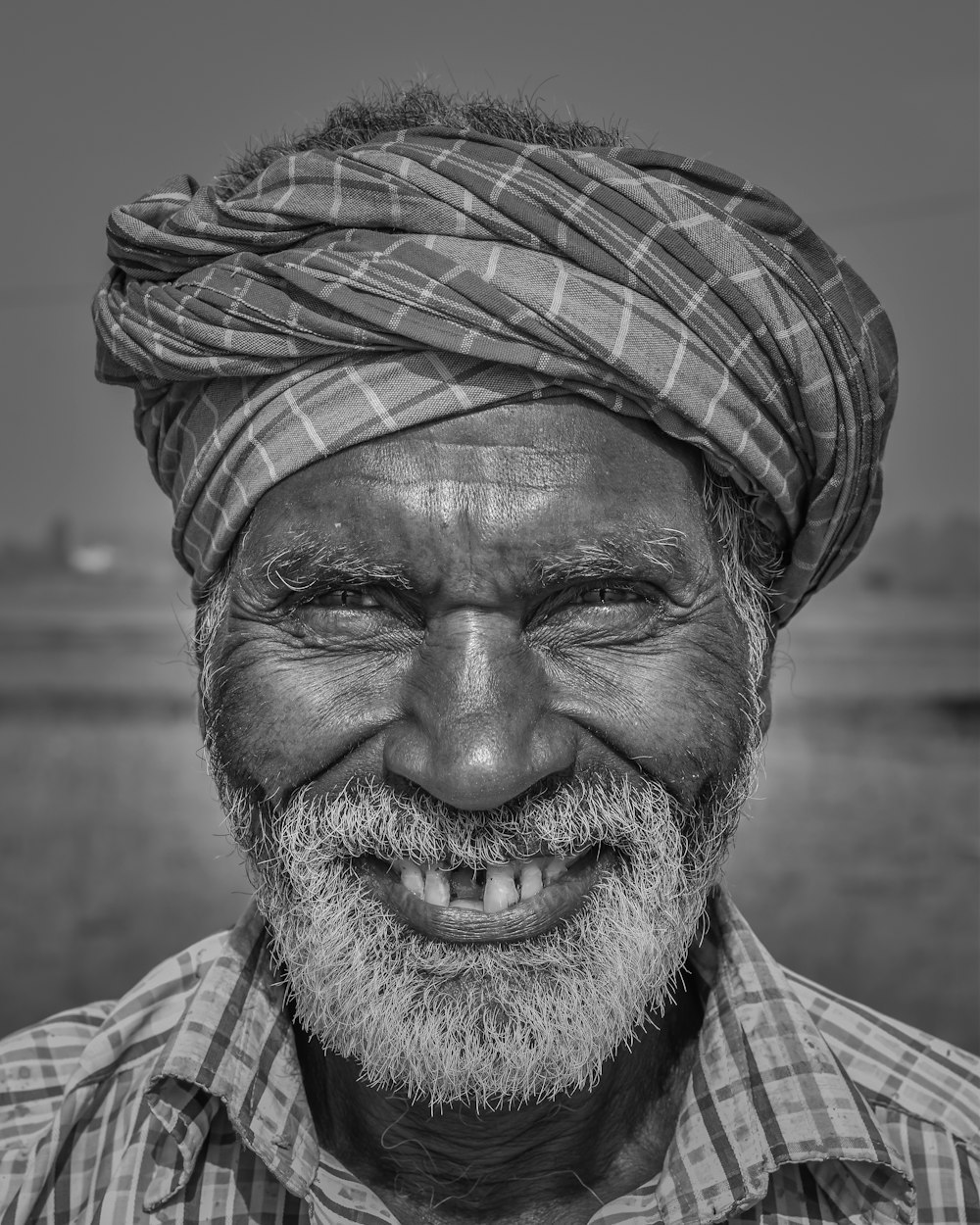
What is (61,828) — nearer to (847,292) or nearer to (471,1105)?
(471,1105)

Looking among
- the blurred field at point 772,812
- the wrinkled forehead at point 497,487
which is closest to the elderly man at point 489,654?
the wrinkled forehead at point 497,487

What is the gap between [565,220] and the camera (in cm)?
173

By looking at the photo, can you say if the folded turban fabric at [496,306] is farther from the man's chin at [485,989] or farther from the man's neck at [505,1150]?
the man's neck at [505,1150]

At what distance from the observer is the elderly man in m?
1.73

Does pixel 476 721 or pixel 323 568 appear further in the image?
pixel 323 568

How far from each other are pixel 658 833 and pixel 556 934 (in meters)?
0.20

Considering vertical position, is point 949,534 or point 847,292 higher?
point 847,292

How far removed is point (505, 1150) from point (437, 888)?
1.61ft

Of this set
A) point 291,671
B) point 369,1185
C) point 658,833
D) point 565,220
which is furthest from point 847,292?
point 369,1185

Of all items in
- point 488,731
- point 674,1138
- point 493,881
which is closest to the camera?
point 488,731

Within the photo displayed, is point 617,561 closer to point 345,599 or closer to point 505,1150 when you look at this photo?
point 345,599

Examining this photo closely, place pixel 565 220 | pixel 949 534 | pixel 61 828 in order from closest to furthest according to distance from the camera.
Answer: pixel 565 220 → pixel 949 534 → pixel 61 828

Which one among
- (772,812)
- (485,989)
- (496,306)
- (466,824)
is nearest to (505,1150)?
(485,989)

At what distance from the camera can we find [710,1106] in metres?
1.89
